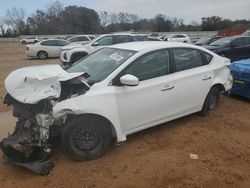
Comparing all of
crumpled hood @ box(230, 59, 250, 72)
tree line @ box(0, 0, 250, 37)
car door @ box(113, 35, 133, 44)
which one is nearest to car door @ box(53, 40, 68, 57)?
car door @ box(113, 35, 133, 44)

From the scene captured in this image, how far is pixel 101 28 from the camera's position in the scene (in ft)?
273

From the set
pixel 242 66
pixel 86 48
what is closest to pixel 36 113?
pixel 242 66

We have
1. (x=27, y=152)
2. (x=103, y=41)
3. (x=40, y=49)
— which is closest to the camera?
(x=27, y=152)

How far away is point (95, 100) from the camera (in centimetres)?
464

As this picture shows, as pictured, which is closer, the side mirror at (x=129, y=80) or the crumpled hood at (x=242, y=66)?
the side mirror at (x=129, y=80)

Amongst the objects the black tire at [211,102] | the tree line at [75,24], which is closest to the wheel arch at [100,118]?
the black tire at [211,102]

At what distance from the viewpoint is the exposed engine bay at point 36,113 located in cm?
439

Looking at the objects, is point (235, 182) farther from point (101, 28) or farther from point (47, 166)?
point (101, 28)

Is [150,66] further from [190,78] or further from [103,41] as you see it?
[103,41]

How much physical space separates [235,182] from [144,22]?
80540 millimetres

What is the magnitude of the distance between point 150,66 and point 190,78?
920 mm

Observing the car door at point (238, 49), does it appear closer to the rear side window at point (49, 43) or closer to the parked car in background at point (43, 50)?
the parked car in background at point (43, 50)

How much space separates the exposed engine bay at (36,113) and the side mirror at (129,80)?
1.75 feet

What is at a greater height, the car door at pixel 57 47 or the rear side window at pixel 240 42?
the rear side window at pixel 240 42
